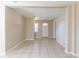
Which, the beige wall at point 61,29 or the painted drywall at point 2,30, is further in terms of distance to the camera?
the beige wall at point 61,29

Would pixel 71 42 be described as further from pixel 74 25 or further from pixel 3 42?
pixel 3 42

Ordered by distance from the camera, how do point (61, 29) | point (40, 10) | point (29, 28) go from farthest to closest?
point (29, 28)
point (61, 29)
point (40, 10)

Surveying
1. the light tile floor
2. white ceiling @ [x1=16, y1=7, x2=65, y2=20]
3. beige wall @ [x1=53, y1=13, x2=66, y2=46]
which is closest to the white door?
beige wall @ [x1=53, y1=13, x2=66, y2=46]

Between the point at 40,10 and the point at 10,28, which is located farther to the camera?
the point at 40,10

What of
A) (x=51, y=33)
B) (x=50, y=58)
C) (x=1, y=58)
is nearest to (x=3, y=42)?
(x=1, y=58)

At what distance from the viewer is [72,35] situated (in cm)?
607

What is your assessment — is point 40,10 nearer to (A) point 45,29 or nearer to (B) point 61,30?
(B) point 61,30

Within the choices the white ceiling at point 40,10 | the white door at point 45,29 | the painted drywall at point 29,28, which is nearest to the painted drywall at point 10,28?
the white ceiling at point 40,10

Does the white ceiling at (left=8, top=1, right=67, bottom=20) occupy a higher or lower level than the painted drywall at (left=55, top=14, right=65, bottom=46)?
higher

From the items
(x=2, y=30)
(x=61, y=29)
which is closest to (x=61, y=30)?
(x=61, y=29)

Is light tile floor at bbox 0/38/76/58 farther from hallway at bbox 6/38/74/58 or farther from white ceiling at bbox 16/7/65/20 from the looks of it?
white ceiling at bbox 16/7/65/20

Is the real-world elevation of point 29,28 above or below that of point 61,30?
above

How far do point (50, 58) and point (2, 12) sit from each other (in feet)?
9.62

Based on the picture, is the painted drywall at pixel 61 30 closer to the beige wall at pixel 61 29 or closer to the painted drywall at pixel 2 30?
the beige wall at pixel 61 29
